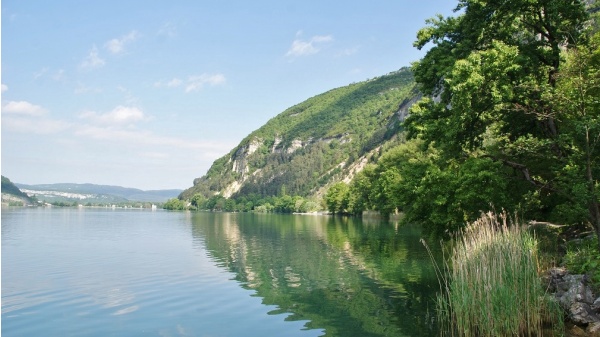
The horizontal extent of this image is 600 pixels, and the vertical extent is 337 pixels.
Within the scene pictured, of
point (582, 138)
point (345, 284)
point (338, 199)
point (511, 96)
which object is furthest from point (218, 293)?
point (338, 199)

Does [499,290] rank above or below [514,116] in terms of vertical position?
below

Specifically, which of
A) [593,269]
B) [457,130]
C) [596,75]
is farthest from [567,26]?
[593,269]

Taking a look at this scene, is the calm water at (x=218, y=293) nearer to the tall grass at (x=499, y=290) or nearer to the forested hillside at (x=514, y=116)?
the tall grass at (x=499, y=290)

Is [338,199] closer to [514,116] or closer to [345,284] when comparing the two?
[345,284]

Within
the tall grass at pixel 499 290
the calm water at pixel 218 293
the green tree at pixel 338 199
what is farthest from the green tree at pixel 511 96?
the green tree at pixel 338 199

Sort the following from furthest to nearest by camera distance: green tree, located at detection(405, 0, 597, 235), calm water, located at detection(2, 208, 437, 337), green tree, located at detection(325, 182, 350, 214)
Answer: green tree, located at detection(325, 182, 350, 214) → green tree, located at detection(405, 0, 597, 235) → calm water, located at detection(2, 208, 437, 337)

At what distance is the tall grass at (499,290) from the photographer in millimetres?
12984

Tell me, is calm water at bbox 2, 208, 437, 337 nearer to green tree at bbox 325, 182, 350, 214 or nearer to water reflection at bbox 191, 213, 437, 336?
water reflection at bbox 191, 213, 437, 336

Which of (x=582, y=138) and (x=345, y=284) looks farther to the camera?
(x=345, y=284)

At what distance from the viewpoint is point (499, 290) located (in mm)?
12992

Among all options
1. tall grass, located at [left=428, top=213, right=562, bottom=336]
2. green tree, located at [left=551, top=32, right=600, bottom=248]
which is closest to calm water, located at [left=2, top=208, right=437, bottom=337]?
tall grass, located at [left=428, top=213, right=562, bottom=336]

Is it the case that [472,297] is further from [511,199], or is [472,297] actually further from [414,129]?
[414,129]

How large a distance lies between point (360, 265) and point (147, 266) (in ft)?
49.5

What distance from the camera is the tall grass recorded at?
511 inches
